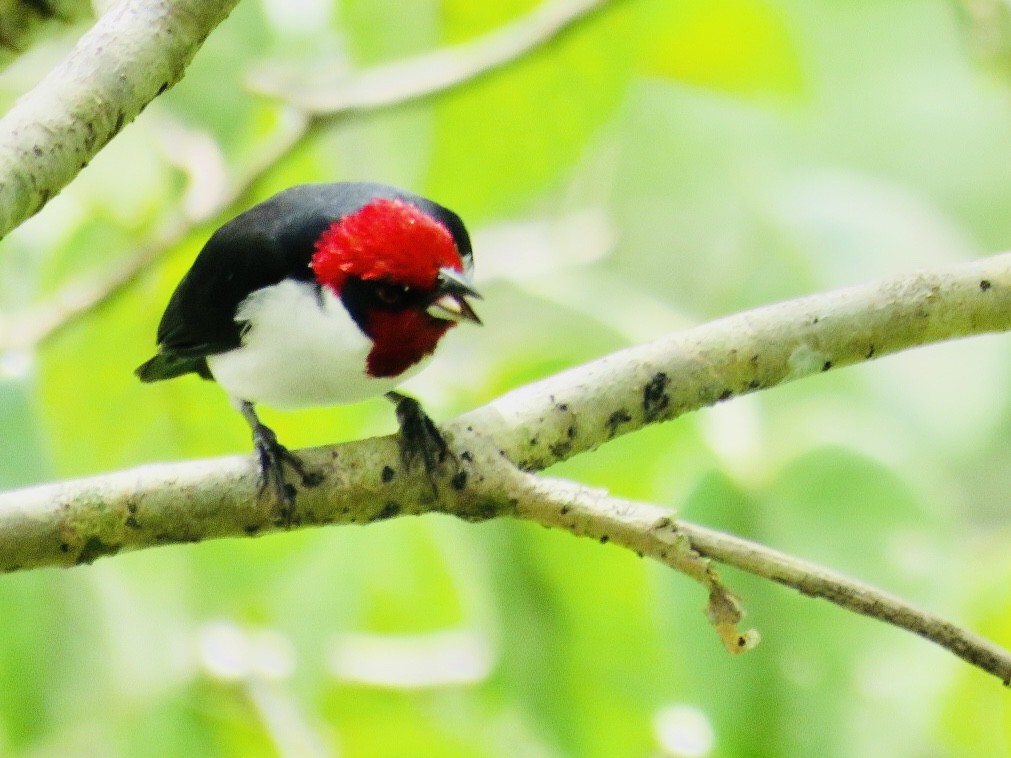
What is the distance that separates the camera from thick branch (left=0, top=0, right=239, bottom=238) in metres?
0.76

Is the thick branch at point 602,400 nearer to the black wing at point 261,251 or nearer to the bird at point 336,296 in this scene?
the bird at point 336,296

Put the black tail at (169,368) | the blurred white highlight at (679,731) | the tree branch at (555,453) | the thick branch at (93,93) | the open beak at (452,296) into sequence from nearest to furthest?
the thick branch at (93,93) < the tree branch at (555,453) < the open beak at (452,296) < the black tail at (169,368) < the blurred white highlight at (679,731)

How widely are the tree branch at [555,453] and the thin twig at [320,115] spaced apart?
60cm

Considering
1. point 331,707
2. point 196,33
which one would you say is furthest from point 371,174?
point 196,33

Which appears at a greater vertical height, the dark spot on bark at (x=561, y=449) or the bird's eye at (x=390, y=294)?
the bird's eye at (x=390, y=294)

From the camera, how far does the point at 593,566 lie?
4.66 feet

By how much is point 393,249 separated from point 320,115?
0.55 m

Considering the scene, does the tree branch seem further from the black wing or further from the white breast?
the black wing

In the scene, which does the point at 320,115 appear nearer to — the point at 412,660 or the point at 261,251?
the point at 261,251

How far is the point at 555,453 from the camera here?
100 centimetres

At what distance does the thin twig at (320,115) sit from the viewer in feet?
4.93

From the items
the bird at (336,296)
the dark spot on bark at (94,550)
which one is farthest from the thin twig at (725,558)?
the dark spot on bark at (94,550)

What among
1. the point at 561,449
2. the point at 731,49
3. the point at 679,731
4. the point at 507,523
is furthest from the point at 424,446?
the point at 731,49

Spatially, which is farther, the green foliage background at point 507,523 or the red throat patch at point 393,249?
the green foliage background at point 507,523
